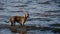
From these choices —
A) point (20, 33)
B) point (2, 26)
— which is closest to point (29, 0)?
point (2, 26)

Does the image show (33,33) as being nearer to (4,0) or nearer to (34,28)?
(34,28)

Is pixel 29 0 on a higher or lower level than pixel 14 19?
lower

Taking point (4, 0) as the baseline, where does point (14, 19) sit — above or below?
above

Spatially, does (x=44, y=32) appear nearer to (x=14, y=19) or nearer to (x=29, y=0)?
(x=14, y=19)

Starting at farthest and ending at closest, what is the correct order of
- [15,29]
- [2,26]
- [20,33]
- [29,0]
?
[29,0] → [2,26] → [15,29] → [20,33]

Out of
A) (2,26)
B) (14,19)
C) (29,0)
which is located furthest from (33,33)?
(29,0)

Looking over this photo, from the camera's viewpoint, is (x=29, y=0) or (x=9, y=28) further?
(x=29, y=0)

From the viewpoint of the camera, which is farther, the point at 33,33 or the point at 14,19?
the point at 14,19

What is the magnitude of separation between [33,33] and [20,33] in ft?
2.35

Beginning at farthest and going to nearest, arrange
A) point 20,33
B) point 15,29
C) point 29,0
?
point 29,0, point 15,29, point 20,33

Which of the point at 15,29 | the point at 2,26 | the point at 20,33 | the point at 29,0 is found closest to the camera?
the point at 20,33

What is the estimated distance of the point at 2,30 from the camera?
13875 mm

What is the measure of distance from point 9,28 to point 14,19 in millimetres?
612

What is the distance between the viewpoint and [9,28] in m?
14.3
